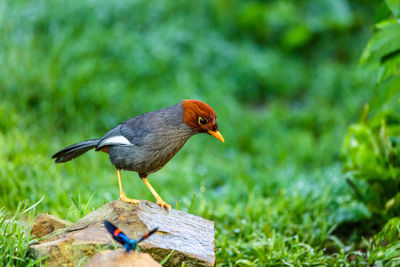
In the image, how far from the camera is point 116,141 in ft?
10.3

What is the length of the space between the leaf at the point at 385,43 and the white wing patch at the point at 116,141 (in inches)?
77.0

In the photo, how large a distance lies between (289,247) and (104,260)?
2.07 m

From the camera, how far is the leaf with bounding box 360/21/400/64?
352 cm

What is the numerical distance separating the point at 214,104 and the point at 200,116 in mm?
4523

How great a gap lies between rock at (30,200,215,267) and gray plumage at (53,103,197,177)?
293 millimetres

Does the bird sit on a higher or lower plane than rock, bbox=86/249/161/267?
higher

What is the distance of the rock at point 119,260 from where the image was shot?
2252mm

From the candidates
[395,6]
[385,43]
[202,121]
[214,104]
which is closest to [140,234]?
[202,121]

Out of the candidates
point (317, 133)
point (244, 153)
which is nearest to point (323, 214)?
point (244, 153)

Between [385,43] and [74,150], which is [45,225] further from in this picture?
[385,43]

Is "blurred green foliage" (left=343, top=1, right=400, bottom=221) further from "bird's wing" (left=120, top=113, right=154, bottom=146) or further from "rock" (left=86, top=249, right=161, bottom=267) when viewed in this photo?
"rock" (left=86, top=249, right=161, bottom=267)

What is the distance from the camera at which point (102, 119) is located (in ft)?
21.0

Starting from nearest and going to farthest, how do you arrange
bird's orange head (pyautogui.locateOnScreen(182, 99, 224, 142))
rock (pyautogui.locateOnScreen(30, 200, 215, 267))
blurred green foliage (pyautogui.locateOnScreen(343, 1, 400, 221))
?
rock (pyautogui.locateOnScreen(30, 200, 215, 267)) → bird's orange head (pyautogui.locateOnScreen(182, 99, 224, 142)) → blurred green foliage (pyautogui.locateOnScreen(343, 1, 400, 221))

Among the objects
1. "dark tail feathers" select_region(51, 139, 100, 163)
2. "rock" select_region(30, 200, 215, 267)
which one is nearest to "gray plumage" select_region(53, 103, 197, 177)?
"dark tail feathers" select_region(51, 139, 100, 163)
